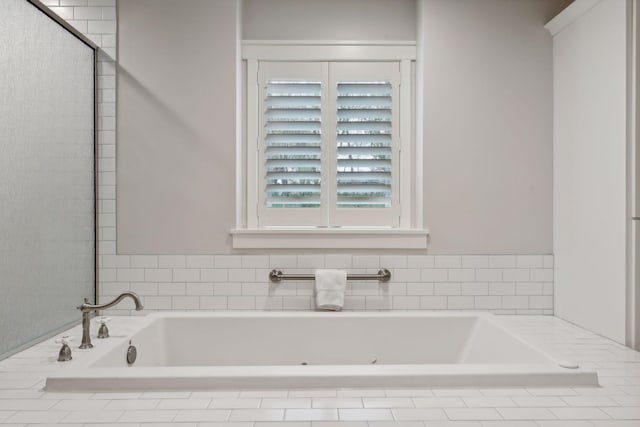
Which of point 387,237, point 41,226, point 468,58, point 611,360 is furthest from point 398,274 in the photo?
Answer: point 41,226

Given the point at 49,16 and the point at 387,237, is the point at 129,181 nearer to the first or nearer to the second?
the point at 49,16

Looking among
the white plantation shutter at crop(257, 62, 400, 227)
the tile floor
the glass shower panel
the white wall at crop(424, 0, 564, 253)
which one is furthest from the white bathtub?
the tile floor

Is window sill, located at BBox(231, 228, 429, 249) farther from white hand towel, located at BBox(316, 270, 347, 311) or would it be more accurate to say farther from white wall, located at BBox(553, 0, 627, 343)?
white wall, located at BBox(553, 0, 627, 343)

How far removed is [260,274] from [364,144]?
2.97 ft

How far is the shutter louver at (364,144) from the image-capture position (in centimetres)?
267

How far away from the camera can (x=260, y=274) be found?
254 centimetres

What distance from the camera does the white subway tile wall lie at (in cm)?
253

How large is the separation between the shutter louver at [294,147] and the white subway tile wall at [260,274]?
0.37 meters

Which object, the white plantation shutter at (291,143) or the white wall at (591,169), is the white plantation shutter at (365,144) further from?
the white wall at (591,169)

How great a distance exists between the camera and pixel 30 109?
6.59ft

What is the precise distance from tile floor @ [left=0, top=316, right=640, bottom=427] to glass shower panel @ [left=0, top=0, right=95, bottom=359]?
1.59 ft

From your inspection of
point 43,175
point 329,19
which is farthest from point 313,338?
point 329,19

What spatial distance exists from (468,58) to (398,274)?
1191 mm

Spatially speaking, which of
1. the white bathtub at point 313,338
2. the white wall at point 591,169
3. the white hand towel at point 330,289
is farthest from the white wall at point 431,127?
the white hand towel at point 330,289
